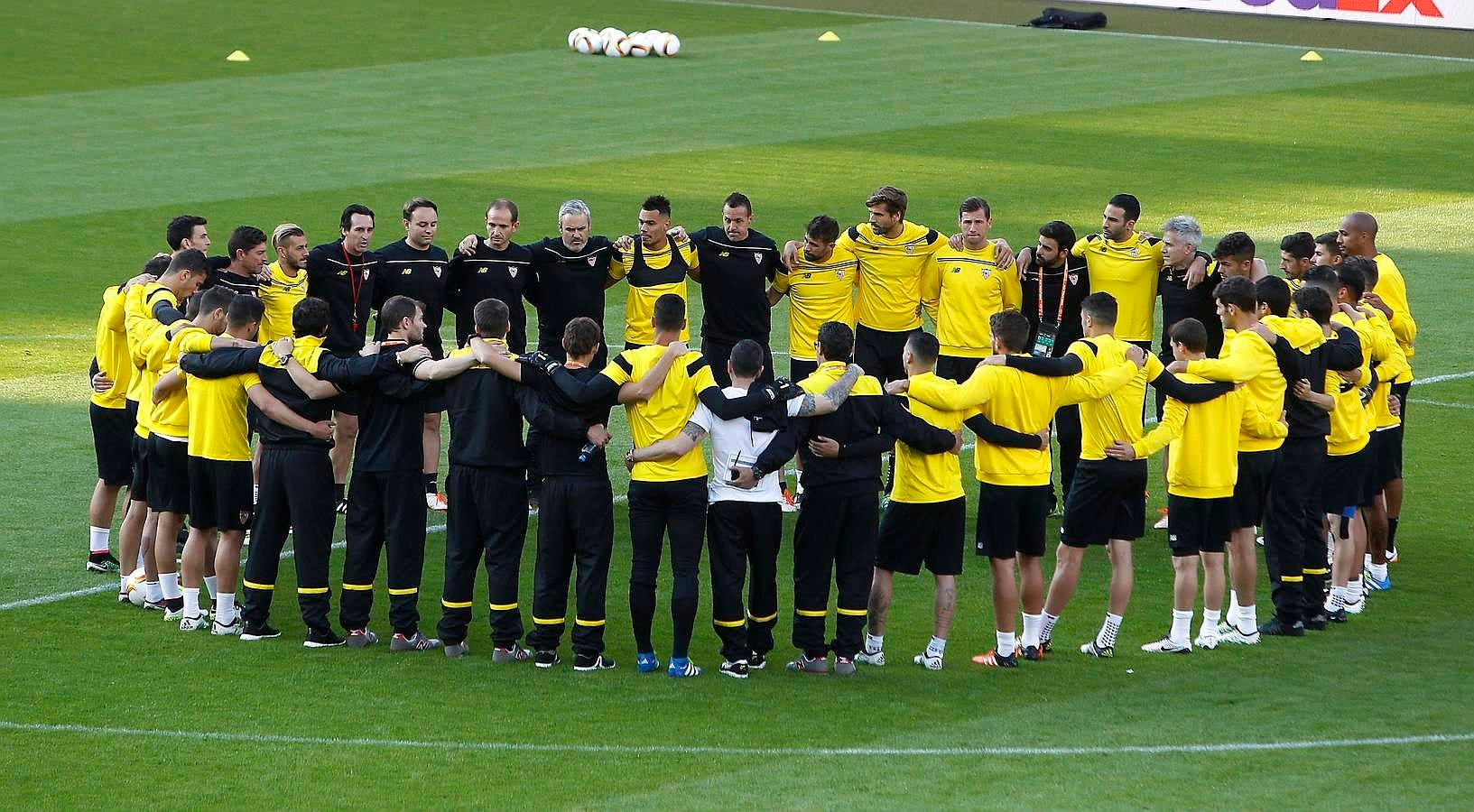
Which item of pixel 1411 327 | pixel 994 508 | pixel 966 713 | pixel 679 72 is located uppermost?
pixel 679 72

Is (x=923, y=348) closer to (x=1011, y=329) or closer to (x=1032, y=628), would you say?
(x=1011, y=329)

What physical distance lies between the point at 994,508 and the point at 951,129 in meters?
19.9

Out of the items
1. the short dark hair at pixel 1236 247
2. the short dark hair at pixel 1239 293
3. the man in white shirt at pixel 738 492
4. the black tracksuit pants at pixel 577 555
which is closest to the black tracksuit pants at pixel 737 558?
the man in white shirt at pixel 738 492

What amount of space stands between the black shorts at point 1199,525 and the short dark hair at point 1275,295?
121 centimetres

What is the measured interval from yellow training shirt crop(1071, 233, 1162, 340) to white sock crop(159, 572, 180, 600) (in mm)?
6364

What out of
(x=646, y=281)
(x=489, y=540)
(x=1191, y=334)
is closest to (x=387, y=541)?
(x=489, y=540)

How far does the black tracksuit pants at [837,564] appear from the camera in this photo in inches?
387

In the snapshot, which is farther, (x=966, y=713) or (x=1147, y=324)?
(x=1147, y=324)

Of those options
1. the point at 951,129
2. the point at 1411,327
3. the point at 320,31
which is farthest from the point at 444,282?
the point at 320,31

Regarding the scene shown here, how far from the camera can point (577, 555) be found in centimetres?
995

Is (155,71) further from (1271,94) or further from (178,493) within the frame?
(178,493)

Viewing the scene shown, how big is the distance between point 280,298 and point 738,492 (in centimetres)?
433

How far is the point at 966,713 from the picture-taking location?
30.3ft

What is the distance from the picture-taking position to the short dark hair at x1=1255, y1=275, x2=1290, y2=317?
10.7m
